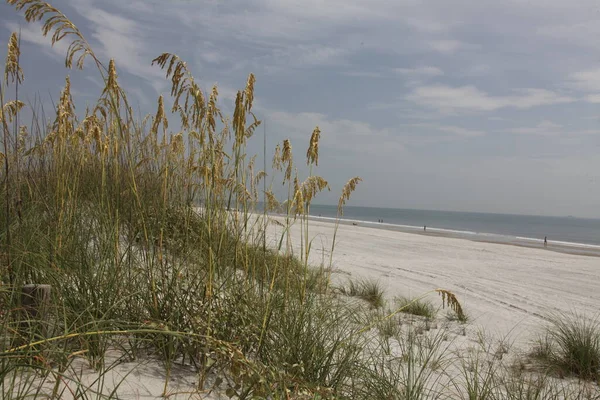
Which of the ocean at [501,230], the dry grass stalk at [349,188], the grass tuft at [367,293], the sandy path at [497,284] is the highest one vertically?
the dry grass stalk at [349,188]

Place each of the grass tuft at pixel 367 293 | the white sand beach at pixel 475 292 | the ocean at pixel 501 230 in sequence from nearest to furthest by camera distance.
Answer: the white sand beach at pixel 475 292 → the grass tuft at pixel 367 293 → the ocean at pixel 501 230

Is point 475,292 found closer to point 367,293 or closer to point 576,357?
point 367,293

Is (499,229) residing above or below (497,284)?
above

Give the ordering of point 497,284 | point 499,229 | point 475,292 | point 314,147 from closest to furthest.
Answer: point 314,147 → point 475,292 → point 497,284 → point 499,229

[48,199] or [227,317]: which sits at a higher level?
[48,199]

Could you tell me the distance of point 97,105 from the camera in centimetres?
390

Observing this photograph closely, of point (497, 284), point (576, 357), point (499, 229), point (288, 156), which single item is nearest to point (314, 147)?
point (288, 156)

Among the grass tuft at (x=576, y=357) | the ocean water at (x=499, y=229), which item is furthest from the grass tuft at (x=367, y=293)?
the ocean water at (x=499, y=229)

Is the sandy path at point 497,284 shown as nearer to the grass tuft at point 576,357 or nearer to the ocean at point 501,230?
the grass tuft at point 576,357

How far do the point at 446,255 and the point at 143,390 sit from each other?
13506 millimetres

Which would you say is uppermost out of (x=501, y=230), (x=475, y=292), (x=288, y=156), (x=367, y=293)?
(x=288, y=156)

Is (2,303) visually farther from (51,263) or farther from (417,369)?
(417,369)

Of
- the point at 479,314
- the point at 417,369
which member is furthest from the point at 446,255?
the point at 417,369

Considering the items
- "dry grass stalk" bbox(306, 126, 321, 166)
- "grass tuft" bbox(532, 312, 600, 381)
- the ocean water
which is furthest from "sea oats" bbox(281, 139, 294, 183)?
the ocean water
